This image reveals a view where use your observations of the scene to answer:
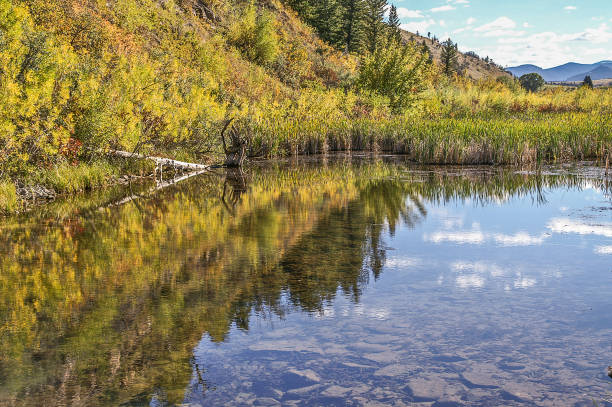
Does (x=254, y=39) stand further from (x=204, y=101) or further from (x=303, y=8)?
(x=204, y=101)

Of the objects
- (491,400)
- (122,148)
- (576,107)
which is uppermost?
(576,107)

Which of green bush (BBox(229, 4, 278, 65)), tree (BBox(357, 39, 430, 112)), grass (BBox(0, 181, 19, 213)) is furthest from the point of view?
green bush (BBox(229, 4, 278, 65))

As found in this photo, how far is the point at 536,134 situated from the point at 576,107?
26.1 m

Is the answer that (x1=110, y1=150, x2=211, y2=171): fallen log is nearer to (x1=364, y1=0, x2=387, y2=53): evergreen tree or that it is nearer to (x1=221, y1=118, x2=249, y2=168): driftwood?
(x1=221, y1=118, x2=249, y2=168): driftwood

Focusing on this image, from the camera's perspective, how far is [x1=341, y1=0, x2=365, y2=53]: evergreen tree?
78.2 m

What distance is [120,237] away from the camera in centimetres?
1126

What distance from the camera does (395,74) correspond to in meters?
40.9

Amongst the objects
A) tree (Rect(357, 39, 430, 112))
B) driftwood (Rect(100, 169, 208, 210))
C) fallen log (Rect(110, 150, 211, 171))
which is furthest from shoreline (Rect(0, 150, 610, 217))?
tree (Rect(357, 39, 430, 112))

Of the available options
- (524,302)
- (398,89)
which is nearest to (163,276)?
(524,302)

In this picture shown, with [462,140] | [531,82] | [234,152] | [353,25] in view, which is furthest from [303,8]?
[462,140]

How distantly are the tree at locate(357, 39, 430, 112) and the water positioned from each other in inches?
1091

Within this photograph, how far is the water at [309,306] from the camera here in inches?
198

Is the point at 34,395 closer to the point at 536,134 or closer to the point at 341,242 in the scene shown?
the point at 341,242

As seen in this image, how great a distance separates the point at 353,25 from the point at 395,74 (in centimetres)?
4067
